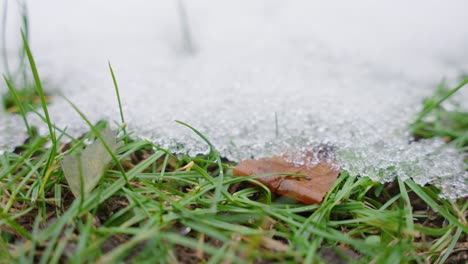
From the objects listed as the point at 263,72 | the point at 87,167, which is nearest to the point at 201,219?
the point at 87,167

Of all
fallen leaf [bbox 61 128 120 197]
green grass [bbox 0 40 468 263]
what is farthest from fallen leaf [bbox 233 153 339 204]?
fallen leaf [bbox 61 128 120 197]

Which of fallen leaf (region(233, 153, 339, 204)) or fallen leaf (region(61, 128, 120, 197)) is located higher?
fallen leaf (region(61, 128, 120, 197))

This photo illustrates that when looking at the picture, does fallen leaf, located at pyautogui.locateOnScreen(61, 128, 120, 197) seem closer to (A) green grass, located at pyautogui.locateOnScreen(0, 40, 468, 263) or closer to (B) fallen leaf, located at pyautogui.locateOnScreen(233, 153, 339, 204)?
(A) green grass, located at pyautogui.locateOnScreen(0, 40, 468, 263)

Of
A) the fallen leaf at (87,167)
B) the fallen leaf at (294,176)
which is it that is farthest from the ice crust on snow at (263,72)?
the fallen leaf at (87,167)

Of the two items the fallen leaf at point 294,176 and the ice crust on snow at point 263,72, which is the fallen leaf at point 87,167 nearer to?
the ice crust on snow at point 263,72

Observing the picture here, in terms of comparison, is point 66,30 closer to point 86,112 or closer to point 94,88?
point 94,88

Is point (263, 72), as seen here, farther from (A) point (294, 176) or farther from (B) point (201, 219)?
(B) point (201, 219)

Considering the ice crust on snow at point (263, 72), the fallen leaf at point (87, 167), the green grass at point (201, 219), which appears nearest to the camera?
the green grass at point (201, 219)
